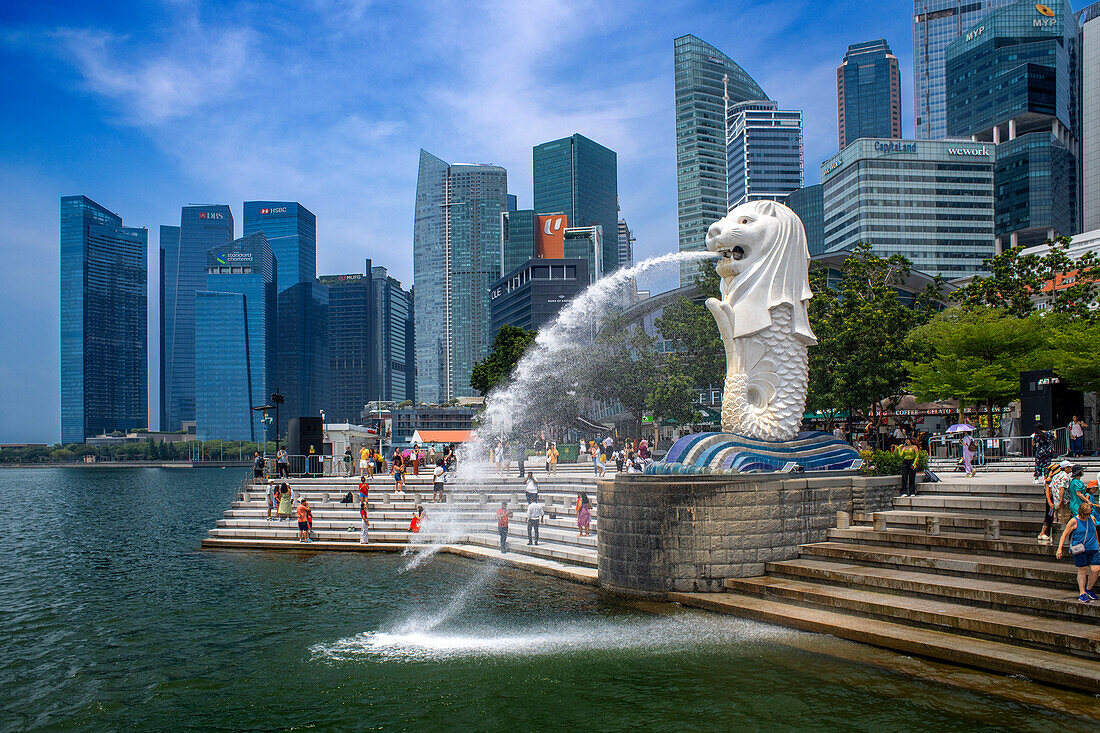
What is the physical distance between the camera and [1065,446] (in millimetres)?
25641

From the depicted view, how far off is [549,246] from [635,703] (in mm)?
138595

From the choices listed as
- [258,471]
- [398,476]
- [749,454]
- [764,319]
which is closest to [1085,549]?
[749,454]

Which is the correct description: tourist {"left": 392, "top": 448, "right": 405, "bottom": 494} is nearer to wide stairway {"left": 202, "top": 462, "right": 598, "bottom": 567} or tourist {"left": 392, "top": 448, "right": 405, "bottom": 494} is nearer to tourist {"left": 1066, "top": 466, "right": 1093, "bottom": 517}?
wide stairway {"left": 202, "top": 462, "right": 598, "bottom": 567}

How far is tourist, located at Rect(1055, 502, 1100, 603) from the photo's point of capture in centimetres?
1153

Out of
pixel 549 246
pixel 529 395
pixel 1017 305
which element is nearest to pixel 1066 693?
pixel 1017 305

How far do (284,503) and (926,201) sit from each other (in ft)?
436

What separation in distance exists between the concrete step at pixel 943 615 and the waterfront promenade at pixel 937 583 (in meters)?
0.02

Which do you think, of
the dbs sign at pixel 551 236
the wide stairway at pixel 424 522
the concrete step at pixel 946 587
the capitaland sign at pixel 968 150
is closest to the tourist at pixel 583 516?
the wide stairway at pixel 424 522

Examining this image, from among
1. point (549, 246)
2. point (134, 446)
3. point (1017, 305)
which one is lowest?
point (134, 446)

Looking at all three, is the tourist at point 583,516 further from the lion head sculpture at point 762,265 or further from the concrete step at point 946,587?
the concrete step at point 946,587

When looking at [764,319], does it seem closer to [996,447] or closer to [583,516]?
[583,516]

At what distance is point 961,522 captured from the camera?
15.9m

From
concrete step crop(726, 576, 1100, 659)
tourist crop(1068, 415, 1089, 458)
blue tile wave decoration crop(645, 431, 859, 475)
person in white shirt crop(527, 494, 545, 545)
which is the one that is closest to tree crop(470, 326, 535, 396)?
person in white shirt crop(527, 494, 545, 545)

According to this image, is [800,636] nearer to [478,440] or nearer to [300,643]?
[300,643]
